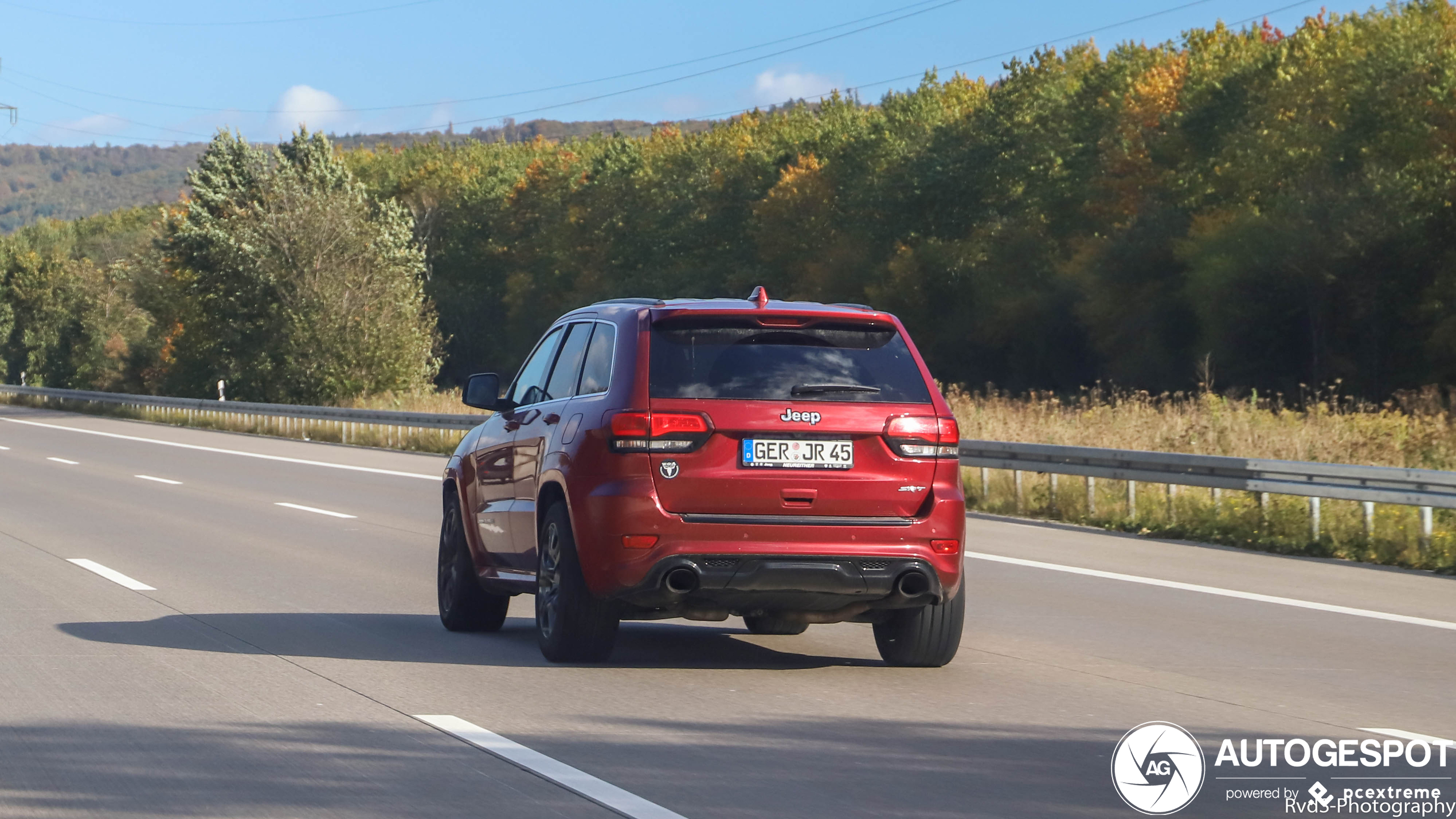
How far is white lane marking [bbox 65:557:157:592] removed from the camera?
11995 millimetres

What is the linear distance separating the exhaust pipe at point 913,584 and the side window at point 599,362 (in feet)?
5.23

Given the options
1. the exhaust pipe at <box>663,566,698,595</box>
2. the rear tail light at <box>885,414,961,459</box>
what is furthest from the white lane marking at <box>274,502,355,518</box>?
the rear tail light at <box>885,414,961,459</box>

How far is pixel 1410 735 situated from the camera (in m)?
6.80

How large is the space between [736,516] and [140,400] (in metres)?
50.9

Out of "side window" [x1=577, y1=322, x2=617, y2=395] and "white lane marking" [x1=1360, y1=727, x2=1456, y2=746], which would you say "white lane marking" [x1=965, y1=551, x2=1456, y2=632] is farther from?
"side window" [x1=577, y1=322, x2=617, y2=395]

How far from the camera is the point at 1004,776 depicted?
597 centimetres

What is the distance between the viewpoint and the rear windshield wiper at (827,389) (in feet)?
25.9

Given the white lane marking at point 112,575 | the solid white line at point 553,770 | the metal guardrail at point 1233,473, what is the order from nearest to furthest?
the solid white line at point 553,770 → the white lane marking at point 112,575 → the metal guardrail at point 1233,473

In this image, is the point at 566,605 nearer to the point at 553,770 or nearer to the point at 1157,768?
the point at 553,770

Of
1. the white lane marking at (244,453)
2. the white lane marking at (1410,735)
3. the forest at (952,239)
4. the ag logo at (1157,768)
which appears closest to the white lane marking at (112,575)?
the ag logo at (1157,768)

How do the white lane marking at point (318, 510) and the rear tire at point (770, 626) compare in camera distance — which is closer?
the rear tire at point (770, 626)

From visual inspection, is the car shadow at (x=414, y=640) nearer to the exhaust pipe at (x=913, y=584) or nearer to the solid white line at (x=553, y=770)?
the exhaust pipe at (x=913, y=584)

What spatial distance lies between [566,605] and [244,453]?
86.7 ft

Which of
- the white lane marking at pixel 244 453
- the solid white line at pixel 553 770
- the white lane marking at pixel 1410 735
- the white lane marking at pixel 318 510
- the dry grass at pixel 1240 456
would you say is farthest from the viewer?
the white lane marking at pixel 244 453
